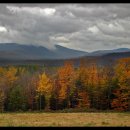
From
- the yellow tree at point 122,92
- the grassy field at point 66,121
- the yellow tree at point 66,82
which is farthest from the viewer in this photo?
the yellow tree at point 66,82

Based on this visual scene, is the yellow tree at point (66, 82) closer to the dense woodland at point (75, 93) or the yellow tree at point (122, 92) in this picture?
the dense woodland at point (75, 93)

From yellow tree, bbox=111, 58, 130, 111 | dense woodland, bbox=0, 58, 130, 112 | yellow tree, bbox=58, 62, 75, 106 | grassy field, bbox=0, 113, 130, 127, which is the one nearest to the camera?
grassy field, bbox=0, 113, 130, 127

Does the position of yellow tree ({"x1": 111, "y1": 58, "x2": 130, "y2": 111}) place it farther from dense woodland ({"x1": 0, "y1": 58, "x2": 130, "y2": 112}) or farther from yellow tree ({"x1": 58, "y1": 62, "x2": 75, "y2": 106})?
yellow tree ({"x1": 58, "y1": 62, "x2": 75, "y2": 106})

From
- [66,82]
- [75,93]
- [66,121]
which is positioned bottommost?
[75,93]

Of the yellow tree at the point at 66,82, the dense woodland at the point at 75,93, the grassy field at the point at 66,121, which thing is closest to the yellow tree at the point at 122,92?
the dense woodland at the point at 75,93

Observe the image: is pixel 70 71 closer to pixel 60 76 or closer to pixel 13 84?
pixel 60 76

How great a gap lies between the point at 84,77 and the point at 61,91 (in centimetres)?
625

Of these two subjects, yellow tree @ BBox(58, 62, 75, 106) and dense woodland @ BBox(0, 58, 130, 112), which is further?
yellow tree @ BBox(58, 62, 75, 106)

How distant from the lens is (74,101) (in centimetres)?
7125

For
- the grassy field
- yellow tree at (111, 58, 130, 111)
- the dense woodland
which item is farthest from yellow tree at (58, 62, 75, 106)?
the grassy field

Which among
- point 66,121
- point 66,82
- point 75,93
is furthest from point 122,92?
point 66,121

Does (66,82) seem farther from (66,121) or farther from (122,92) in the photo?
(66,121)

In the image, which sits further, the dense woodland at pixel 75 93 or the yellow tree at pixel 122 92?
the dense woodland at pixel 75 93

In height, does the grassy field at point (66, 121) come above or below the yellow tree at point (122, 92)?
above
